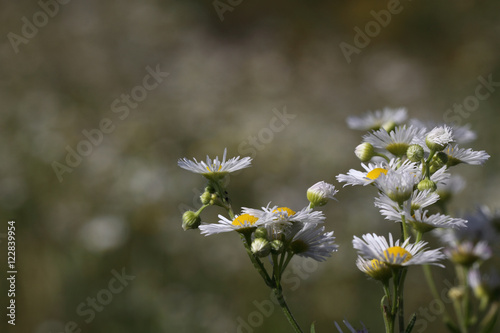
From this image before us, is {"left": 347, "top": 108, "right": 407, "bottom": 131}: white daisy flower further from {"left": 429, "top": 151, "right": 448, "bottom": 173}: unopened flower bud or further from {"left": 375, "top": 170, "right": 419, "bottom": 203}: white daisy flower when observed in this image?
{"left": 375, "top": 170, "right": 419, "bottom": 203}: white daisy flower

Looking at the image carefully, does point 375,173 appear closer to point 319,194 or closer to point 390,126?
point 319,194

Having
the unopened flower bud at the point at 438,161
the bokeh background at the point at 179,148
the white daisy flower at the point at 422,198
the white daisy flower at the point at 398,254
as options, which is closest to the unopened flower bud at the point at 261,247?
the white daisy flower at the point at 398,254

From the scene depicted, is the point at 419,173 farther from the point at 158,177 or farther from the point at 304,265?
the point at 158,177

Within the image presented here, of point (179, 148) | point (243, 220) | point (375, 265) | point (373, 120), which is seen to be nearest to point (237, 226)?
point (243, 220)

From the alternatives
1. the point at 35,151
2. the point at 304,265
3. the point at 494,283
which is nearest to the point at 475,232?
the point at 494,283

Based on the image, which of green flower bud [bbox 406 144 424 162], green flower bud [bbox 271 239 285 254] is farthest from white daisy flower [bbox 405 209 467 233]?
green flower bud [bbox 271 239 285 254]

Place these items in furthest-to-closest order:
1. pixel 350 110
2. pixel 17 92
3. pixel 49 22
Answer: pixel 49 22
pixel 350 110
pixel 17 92

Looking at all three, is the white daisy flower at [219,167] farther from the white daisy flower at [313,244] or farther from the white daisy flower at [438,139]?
the white daisy flower at [438,139]
